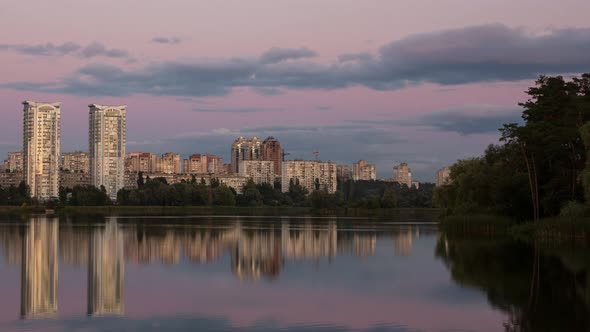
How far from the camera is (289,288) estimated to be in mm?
24531

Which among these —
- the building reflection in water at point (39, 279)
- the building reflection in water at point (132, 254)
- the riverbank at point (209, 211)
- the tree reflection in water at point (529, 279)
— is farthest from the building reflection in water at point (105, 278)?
the riverbank at point (209, 211)

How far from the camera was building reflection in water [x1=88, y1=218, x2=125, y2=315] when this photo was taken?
20.4 meters

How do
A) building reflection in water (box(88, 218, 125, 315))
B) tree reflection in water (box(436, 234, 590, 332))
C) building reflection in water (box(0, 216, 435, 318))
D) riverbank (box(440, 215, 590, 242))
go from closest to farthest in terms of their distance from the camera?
tree reflection in water (box(436, 234, 590, 332)) → building reflection in water (box(88, 218, 125, 315)) → building reflection in water (box(0, 216, 435, 318)) → riverbank (box(440, 215, 590, 242))

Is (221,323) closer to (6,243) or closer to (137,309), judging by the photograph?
(137,309)

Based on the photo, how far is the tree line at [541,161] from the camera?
52.5m

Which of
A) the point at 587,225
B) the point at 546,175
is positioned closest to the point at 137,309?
the point at 587,225

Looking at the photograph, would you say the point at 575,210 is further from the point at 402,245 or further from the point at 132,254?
the point at 132,254

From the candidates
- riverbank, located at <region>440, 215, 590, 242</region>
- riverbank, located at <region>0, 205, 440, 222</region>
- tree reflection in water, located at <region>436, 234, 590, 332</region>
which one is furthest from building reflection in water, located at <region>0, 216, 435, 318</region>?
riverbank, located at <region>0, 205, 440, 222</region>

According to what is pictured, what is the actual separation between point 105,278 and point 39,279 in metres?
2.10

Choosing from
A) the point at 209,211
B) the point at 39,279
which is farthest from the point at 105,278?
the point at 209,211

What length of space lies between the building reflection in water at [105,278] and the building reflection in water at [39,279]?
106cm

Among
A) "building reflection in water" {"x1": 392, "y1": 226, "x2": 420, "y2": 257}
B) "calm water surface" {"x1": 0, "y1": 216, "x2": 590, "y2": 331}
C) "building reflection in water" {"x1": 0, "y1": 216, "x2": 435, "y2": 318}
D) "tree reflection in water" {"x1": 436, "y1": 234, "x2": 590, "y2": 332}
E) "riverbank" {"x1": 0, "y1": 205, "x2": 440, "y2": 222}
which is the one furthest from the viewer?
"riverbank" {"x1": 0, "y1": 205, "x2": 440, "y2": 222}

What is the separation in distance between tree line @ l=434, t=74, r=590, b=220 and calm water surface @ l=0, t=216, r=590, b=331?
1266 centimetres

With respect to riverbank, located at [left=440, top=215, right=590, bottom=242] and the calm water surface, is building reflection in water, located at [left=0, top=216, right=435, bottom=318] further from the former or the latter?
riverbank, located at [left=440, top=215, right=590, bottom=242]
